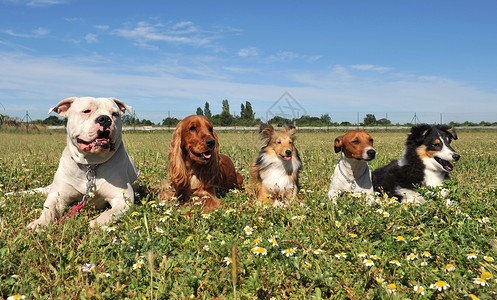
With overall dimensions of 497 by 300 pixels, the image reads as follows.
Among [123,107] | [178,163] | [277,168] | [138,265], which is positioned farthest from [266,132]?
[138,265]

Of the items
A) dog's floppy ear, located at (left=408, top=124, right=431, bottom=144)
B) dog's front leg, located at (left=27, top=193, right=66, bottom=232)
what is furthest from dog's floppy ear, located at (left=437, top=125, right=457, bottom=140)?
dog's front leg, located at (left=27, top=193, right=66, bottom=232)

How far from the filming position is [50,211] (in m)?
3.80

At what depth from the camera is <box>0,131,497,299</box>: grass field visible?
247 centimetres

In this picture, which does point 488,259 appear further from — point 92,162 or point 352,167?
point 92,162

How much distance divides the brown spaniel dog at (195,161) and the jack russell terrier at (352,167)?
2.04 meters

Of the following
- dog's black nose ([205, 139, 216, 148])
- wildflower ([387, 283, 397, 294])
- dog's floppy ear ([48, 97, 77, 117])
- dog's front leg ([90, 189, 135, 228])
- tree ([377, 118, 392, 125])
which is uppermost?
tree ([377, 118, 392, 125])

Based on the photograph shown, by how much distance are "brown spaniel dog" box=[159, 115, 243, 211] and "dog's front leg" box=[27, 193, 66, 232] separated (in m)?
1.54

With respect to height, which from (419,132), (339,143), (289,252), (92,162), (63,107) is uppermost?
(63,107)

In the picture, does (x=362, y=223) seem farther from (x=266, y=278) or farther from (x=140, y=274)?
(x=140, y=274)

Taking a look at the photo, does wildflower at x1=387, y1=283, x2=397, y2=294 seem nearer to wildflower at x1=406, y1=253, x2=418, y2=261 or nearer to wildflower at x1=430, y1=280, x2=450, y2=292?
wildflower at x1=430, y1=280, x2=450, y2=292

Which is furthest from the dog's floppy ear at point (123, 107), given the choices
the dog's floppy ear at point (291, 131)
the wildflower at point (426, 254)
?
the wildflower at point (426, 254)

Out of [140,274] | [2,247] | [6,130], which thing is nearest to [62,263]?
[2,247]

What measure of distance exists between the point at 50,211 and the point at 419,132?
5725 mm

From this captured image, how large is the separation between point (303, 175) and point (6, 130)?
2372 cm
